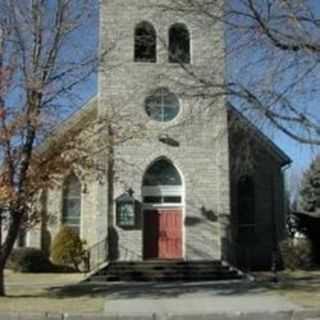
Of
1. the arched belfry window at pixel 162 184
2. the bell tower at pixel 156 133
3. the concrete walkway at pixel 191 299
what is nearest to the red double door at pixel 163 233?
the bell tower at pixel 156 133

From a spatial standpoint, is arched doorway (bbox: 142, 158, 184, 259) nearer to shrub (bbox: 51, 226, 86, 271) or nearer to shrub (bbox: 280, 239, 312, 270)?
A: shrub (bbox: 51, 226, 86, 271)

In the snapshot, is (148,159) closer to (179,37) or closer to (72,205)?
(72,205)

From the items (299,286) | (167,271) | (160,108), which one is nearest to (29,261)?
(167,271)

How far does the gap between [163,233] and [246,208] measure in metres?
4.74

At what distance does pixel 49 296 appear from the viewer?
840 inches

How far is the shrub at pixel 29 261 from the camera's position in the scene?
1252 inches

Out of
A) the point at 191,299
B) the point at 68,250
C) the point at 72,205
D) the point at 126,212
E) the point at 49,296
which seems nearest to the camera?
the point at 191,299

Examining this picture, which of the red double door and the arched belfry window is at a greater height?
the arched belfry window

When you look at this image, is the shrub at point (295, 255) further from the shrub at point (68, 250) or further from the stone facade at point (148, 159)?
the shrub at point (68, 250)

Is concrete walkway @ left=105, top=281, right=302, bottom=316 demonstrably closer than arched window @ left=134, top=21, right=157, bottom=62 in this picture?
Yes

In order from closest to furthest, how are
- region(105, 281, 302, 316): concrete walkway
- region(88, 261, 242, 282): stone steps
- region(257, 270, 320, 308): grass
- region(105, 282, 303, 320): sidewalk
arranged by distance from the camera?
region(105, 282, 303, 320): sidewalk, region(105, 281, 302, 316): concrete walkway, region(257, 270, 320, 308): grass, region(88, 261, 242, 282): stone steps

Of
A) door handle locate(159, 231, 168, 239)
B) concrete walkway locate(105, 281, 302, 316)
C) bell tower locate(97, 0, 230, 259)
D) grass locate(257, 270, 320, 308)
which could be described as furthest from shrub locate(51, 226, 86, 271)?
grass locate(257, 270, 320, 308)

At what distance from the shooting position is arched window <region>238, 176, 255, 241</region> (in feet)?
114

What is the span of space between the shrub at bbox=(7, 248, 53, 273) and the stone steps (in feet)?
10.9
